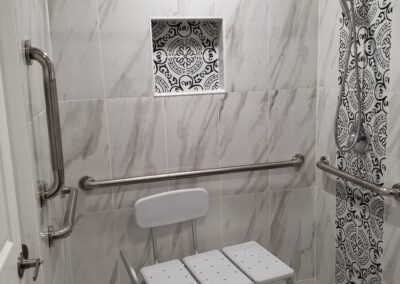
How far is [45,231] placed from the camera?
130 cm

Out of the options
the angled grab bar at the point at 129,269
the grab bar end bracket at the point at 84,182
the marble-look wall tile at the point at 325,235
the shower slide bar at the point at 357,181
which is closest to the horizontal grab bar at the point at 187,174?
the grab bar end bracket at the point at 84,182

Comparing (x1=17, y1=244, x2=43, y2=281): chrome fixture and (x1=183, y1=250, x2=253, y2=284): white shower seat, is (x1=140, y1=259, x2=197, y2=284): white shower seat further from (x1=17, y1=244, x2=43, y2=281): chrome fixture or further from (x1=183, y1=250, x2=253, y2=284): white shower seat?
(x1=17, y1=244, x2=43, y2=281): chrome fixture

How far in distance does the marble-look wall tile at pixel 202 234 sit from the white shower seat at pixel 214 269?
0.15m

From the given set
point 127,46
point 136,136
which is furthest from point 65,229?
point 127,46

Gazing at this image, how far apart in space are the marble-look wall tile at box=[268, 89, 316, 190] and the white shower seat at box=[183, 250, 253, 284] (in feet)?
1.73

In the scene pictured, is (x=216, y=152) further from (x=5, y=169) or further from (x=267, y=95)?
(x=5, y=169)

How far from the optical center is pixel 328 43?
201cm

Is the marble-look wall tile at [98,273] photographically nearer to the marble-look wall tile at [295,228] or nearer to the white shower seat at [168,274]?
the white shower seat at [168,274]

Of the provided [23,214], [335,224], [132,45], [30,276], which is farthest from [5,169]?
[335,224]

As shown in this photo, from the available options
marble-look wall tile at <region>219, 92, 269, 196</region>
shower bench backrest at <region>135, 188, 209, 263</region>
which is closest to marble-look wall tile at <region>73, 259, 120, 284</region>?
shower bench backrest at <region>135, 188, 209, 263</region>

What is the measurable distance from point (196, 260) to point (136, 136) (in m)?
0.68

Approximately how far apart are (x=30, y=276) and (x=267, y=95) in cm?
142

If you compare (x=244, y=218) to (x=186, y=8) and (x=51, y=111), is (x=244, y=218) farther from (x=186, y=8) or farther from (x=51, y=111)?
(x=51, y=111)

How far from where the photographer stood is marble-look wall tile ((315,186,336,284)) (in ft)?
7.01
